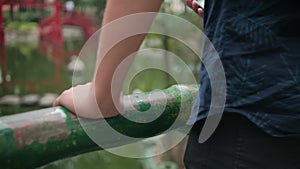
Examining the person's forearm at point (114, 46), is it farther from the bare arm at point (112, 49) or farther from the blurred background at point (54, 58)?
the blurred background at point (54, 58)

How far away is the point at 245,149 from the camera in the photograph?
0.57 m

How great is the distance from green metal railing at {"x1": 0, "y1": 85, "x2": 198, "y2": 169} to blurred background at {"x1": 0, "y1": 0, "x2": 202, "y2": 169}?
1354 mm

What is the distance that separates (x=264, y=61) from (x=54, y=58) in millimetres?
5723

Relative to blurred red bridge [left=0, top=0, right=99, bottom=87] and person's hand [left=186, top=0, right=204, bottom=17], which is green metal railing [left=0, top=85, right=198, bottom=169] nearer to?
person's hand [left=186, top=0, right=204, bottom=17]

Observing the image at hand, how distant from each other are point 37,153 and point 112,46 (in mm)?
177

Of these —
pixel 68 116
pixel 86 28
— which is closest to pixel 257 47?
pixel 68 116

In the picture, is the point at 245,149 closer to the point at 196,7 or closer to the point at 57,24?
the point at 196,7

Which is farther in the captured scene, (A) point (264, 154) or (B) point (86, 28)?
(B) point (86, 28)

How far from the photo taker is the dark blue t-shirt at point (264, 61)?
552 millimetres

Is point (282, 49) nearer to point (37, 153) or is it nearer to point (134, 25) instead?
point (134, 25)

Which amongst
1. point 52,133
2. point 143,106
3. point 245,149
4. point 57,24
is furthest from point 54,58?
point 245,149

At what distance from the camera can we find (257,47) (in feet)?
1.84

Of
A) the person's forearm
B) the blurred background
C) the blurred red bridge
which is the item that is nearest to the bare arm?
the person's forearm

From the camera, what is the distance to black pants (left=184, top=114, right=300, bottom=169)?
56 cm
